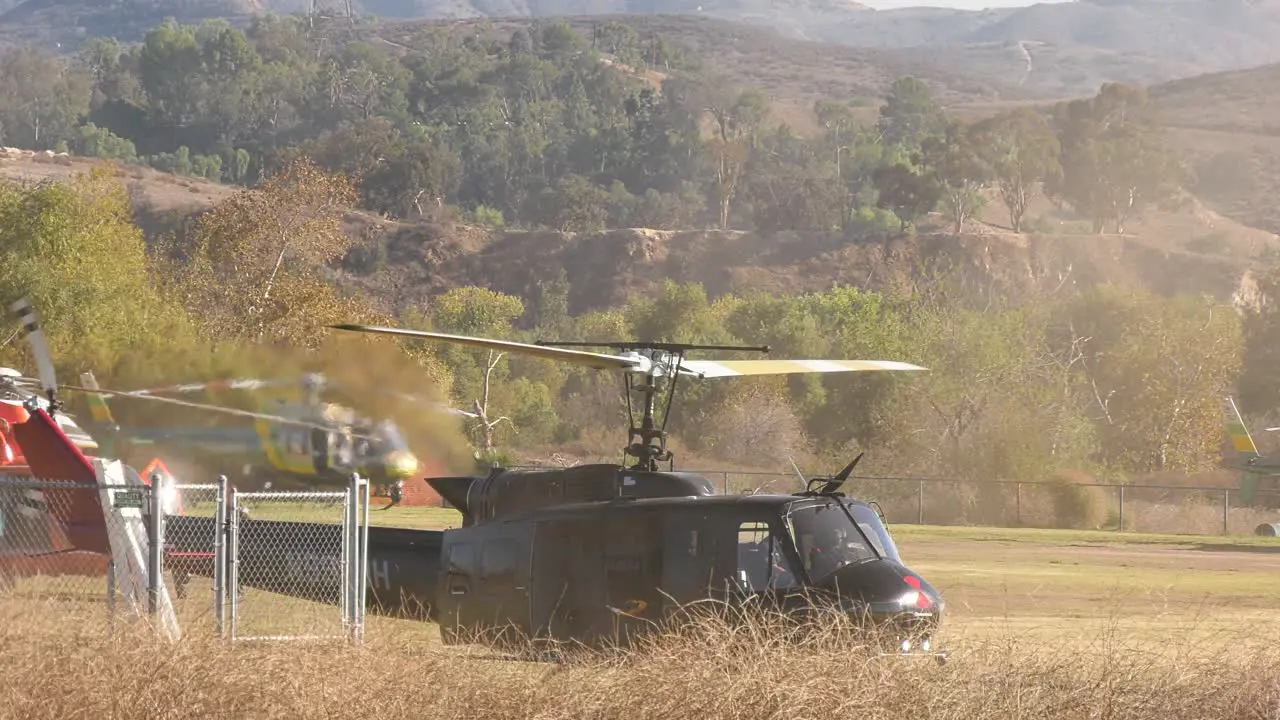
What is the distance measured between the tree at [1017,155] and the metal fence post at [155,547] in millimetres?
148437

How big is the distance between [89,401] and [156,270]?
3912 cm

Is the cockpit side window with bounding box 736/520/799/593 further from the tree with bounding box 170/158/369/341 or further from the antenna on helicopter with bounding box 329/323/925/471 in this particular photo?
the tree with bounding box 170/158/369/341

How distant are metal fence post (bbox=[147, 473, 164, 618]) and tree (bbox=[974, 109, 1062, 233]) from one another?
148437 mm

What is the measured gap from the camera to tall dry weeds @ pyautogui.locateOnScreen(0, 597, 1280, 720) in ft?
39.6

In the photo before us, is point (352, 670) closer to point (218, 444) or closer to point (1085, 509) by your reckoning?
point (218, 444)

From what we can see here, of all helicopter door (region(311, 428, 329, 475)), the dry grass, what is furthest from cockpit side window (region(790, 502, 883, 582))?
helicopter door (region(311, 428, 329, 475))

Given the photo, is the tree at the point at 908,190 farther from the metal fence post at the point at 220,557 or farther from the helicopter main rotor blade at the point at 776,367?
the metal fence post at the point at 220,557

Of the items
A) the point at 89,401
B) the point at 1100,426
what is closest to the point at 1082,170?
the point at 1100,426

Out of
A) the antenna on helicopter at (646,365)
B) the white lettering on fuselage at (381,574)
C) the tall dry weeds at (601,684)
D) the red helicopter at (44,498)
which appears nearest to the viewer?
the tall dry weeds at (601,684)

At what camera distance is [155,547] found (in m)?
14.5

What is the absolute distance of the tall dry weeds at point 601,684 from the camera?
1207cm

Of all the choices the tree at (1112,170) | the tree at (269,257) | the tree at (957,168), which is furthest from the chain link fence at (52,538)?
the tree at (1112,170)

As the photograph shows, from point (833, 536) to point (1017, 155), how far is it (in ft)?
497

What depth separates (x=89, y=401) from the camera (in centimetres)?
2833
